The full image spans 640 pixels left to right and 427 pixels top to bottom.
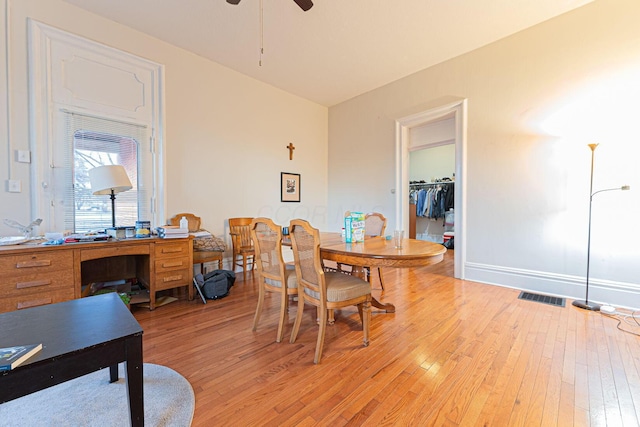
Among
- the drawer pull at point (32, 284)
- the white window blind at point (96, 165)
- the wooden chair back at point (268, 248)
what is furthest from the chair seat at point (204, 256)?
the wooden chair back at point (268, 248)

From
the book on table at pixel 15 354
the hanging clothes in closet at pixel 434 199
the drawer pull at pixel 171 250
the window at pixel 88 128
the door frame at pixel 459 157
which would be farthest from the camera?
the hanging clothes in closet at pixel 434 199

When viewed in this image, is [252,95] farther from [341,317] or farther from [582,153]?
[582,153]

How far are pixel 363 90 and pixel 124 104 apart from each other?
3652 mm

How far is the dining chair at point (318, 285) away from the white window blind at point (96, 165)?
240 cm

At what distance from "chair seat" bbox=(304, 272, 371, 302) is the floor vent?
222 centimetres

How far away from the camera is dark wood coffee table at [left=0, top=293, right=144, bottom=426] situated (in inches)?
32.6

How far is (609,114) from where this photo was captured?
2646mm

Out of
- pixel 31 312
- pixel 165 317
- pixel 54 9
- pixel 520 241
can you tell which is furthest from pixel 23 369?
→ pixel 520 241

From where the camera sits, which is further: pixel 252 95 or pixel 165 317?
pixel 252 95

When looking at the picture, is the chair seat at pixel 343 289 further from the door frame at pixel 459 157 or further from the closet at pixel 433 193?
the closet at pixel 433 193

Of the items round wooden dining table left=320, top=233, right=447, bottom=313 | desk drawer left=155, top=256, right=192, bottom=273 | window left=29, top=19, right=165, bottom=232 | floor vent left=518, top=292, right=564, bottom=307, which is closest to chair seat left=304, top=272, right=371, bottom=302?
round wooden dining table left=320, top=233, right=447, bottom=313

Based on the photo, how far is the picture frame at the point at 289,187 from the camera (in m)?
4.73

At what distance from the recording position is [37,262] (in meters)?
2.02

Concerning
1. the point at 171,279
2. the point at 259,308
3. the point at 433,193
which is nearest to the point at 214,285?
the point at 171,279
